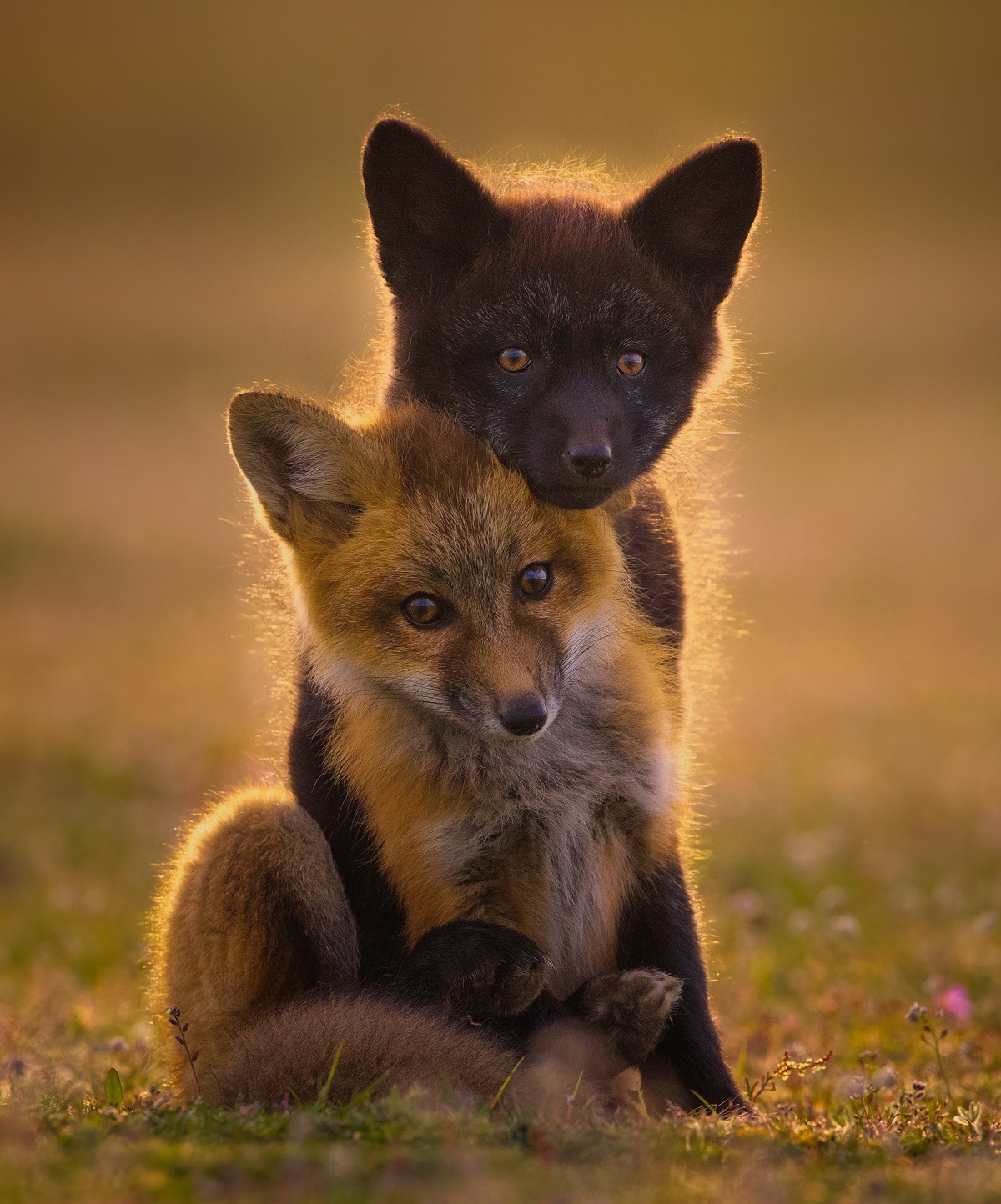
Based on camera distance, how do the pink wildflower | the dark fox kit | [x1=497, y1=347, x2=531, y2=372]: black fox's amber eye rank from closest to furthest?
1. the dark fox kit
2. [x1=497, y1=347, x2=531, y2=372]: black fox's amber eye
3. the pink wildflower

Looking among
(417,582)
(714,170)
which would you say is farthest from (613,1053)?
(714,170)

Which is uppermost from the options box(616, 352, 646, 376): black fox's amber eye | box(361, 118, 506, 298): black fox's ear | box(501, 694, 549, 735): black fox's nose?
box(361, 118, 506, 298): black fox's ear

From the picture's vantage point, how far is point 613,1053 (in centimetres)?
397

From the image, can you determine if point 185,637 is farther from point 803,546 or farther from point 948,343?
point 948,343

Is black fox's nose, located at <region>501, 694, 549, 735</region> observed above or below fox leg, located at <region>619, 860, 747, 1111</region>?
above

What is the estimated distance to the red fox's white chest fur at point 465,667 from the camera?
3.83m

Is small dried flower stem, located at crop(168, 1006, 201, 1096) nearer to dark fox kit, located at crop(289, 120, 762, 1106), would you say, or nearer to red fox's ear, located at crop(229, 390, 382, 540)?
dark fox kit, located at crop(289, 120, 762, 1106)

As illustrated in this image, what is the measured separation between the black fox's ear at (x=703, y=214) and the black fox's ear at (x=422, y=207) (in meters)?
0.55

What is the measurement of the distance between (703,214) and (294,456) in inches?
70.3

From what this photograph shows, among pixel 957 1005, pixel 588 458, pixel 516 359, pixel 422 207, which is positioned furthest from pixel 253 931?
pixel 957 1005

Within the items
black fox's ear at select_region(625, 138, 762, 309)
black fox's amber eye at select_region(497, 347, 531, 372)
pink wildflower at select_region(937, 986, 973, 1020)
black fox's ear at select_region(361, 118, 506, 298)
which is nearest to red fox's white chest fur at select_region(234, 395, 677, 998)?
black fox's amber eye at select_region(497, 347, 531, 372)

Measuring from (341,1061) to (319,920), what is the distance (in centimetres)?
68

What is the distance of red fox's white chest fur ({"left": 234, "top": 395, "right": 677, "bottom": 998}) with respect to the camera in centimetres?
383

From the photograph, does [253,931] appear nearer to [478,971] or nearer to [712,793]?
[478,971]
